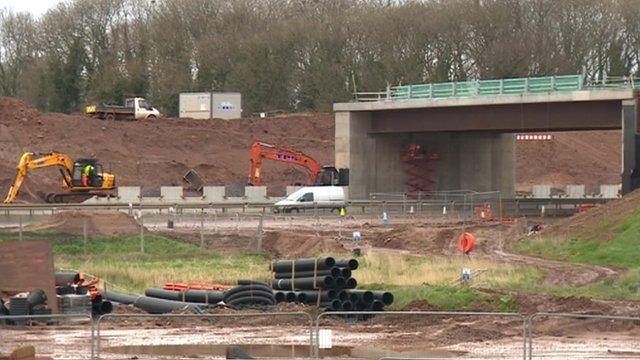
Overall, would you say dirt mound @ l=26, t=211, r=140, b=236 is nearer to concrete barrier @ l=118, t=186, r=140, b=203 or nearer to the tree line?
concrete barrier @ l=118, t=186, r=140, b=203

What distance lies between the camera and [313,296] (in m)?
32.4

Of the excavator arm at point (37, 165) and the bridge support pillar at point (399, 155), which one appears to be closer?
Answer: the excavator arm at point (37, 165)

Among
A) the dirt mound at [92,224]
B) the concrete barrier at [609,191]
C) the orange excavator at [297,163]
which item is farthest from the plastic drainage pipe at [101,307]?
the concrete barrier at [609,191]

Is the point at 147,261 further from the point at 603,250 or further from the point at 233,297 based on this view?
the point at 233,297

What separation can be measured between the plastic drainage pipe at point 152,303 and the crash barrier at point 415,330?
3866 mm

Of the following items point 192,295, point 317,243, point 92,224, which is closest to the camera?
point 192,295

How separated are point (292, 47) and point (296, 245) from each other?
7350cm

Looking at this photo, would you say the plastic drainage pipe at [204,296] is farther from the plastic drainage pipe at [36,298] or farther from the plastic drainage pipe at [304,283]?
the plastic drainage pipe at [36,298]

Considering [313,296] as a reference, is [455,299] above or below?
below

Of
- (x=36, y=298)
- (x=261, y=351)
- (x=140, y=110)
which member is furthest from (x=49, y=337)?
(x=140, y=110)

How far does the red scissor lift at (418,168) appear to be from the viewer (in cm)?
8594

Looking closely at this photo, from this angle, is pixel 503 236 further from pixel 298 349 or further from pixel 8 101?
pixel 8 101

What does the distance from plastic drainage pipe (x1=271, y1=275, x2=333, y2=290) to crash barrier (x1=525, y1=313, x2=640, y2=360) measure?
4665 mm

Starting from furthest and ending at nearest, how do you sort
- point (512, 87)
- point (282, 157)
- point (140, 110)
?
point (140, 110) < point (282, 157) < point (512, 87)
